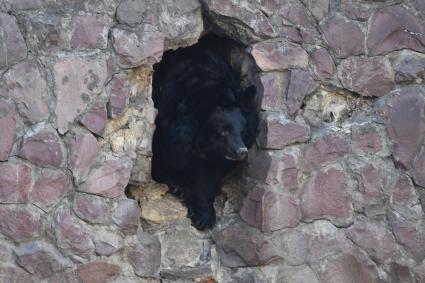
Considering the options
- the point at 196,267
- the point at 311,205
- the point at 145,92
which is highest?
the point at 145,92

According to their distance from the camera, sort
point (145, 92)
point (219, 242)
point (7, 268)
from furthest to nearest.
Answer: point (219, 242) → point (145, 92) → point (7, 268)

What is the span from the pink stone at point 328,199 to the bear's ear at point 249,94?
0.60 meters

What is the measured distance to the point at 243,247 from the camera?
504cm

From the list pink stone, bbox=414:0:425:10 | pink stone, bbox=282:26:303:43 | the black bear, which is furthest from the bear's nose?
pink stone, bbox=414:0:425:10

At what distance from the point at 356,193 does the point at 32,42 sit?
6.84 feet

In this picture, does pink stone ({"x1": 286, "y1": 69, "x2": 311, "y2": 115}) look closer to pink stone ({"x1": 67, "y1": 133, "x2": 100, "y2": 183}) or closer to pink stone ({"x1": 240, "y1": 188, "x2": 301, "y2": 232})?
pink stone ({"x1": 240, "y1": 188, "x2": 301, "y2": 232})

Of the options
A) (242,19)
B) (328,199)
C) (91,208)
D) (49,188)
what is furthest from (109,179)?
(328,199)

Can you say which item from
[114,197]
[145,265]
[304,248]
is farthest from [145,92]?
[304,248]

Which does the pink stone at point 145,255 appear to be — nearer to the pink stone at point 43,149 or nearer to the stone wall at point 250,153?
the stone wall at point 250,153

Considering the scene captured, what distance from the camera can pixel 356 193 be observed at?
5145 mm

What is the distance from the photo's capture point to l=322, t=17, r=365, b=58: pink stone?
16.8ft

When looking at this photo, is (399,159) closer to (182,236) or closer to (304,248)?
(304,248)

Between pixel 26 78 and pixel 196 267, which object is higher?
pixel 26 78

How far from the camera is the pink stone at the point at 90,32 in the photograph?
4559 millimetres
